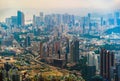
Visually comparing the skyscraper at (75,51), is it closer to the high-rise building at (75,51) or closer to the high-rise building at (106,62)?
the high-rise building at (75,51)

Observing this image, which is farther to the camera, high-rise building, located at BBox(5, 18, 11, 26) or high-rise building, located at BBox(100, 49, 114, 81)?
high-rise building, located at BBox(5, 18, 11, 26)

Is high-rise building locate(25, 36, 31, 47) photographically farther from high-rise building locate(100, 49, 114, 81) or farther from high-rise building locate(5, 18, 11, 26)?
high-rise building locate(100, 49, 114, 81)

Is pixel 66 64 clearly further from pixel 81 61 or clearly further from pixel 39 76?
pixel 39 76

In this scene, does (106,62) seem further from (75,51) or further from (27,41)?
(27,41)

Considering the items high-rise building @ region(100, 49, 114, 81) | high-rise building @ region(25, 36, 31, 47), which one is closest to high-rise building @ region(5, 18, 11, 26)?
high-rise building @ region(25, 36, 31, 47)

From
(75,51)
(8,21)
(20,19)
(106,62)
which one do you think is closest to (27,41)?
(20,19)

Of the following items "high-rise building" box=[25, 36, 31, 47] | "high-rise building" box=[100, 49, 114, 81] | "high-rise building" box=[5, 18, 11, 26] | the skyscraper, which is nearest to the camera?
"high-rise building" box=[100, 49, 114, 81]

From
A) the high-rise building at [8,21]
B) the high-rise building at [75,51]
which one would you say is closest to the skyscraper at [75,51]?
the high-rise building at [75,51]
